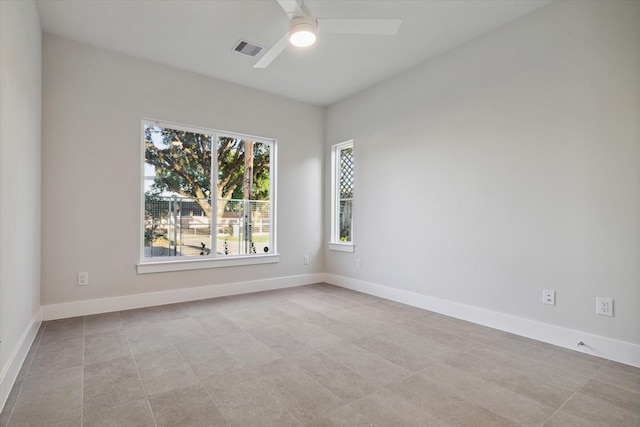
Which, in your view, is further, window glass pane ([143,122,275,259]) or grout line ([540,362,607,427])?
window glass pane ([143,122,275,259])

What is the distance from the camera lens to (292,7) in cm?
220

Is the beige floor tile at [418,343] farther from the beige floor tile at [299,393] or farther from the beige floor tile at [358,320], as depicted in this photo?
the beige floor tile at [299,393]

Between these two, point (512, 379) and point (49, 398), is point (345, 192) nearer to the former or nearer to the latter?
point (512, 379)

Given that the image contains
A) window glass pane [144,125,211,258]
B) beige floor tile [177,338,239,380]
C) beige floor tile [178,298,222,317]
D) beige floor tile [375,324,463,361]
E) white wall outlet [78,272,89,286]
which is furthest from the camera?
window glass pane [144,125,211,258]

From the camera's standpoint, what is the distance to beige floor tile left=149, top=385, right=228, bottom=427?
5.28 feet

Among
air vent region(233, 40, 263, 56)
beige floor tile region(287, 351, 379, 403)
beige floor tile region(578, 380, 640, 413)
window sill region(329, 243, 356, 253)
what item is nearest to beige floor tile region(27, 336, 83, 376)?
beige floor tile region(287, 351, 379, 403)

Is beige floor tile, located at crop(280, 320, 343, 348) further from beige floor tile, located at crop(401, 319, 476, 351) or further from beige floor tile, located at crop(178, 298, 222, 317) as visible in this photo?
beige floor tile, located at crop(178, 298, 222, 317)

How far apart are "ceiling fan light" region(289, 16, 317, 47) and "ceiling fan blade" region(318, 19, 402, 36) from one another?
0.21ft

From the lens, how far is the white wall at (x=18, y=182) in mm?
1775

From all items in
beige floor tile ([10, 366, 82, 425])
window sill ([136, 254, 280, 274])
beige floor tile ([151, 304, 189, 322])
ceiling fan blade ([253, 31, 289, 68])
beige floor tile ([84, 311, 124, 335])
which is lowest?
beige floor tile ([10, 366, 82, 425])

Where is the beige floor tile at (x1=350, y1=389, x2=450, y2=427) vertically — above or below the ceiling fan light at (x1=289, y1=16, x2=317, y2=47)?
below

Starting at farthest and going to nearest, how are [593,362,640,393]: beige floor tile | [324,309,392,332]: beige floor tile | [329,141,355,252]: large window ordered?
[329,141,355,252]: large window → [324,309,392,332]: beige floor tile → [593,362,640,393]: beige floor tile

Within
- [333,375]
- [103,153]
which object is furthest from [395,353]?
[103,153]

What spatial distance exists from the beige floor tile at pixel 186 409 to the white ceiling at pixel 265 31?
2828mm
